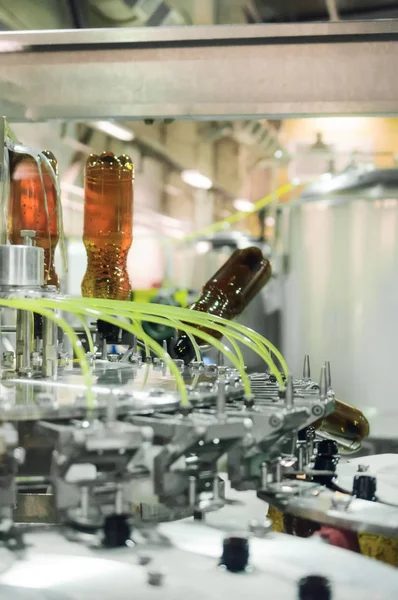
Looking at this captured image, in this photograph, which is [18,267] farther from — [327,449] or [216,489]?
[327,449]

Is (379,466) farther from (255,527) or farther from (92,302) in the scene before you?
(92,302)

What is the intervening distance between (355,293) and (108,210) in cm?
106

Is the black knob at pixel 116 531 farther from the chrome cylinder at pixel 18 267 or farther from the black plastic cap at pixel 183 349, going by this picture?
the black plastic cap at pixel 183 349

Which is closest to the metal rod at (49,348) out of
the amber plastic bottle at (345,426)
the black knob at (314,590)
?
the black knob at (314,590)

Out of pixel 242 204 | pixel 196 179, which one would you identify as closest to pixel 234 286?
pixel 196 179

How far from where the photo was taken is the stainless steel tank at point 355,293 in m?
2.36

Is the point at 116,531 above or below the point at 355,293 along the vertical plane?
below

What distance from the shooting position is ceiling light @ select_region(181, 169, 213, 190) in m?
4.37

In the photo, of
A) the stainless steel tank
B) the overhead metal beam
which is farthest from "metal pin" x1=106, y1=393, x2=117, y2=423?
the stainless steel tank

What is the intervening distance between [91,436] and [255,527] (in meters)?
0.28

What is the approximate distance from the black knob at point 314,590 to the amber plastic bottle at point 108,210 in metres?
0.88

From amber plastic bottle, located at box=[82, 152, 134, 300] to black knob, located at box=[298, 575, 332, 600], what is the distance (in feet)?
2.89

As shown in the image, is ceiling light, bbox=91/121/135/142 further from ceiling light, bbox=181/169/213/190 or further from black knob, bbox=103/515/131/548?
black knob, bbox=103/515/131/548

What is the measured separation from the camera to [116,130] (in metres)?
3.46
